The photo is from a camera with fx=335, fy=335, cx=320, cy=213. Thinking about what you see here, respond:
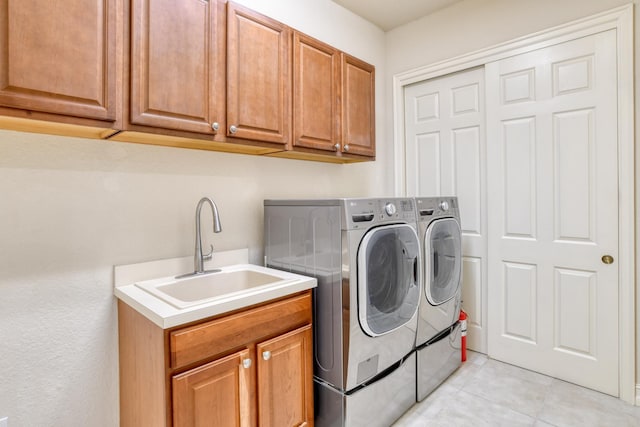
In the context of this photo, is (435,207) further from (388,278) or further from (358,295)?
(358,295)

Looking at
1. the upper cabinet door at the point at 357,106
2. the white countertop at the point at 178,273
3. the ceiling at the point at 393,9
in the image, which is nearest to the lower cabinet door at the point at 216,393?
the white countertop at the point at 178,273

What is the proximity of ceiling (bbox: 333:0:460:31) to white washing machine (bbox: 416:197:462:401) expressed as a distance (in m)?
1.59

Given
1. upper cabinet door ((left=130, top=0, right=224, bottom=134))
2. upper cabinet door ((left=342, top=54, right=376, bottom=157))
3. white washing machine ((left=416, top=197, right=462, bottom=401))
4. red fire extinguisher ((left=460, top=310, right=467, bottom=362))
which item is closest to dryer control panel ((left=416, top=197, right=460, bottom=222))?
white washing machine ((left=416, top=197, right=462, bottom=401))

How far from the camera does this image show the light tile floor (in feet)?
6.08

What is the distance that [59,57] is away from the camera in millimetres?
1144

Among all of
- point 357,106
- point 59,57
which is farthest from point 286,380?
point 357,106

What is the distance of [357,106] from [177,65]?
124cm

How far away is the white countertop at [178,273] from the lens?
1198 mm

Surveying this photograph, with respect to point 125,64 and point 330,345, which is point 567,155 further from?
point 125,64

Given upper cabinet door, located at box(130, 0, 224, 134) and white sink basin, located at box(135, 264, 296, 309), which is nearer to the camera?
upper cabinet door, located at box(130, 0, 224, 134)

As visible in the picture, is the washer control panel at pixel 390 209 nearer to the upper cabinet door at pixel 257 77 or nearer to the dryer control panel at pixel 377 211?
the dryer control panel at pixel 377 211

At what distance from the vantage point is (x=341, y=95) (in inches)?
86.0

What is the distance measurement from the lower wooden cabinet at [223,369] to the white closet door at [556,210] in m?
1.69

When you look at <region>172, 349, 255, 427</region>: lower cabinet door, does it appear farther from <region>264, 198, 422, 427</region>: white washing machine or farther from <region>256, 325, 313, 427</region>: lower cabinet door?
<region>264, 198, 422, 427</region>: white washing machine
